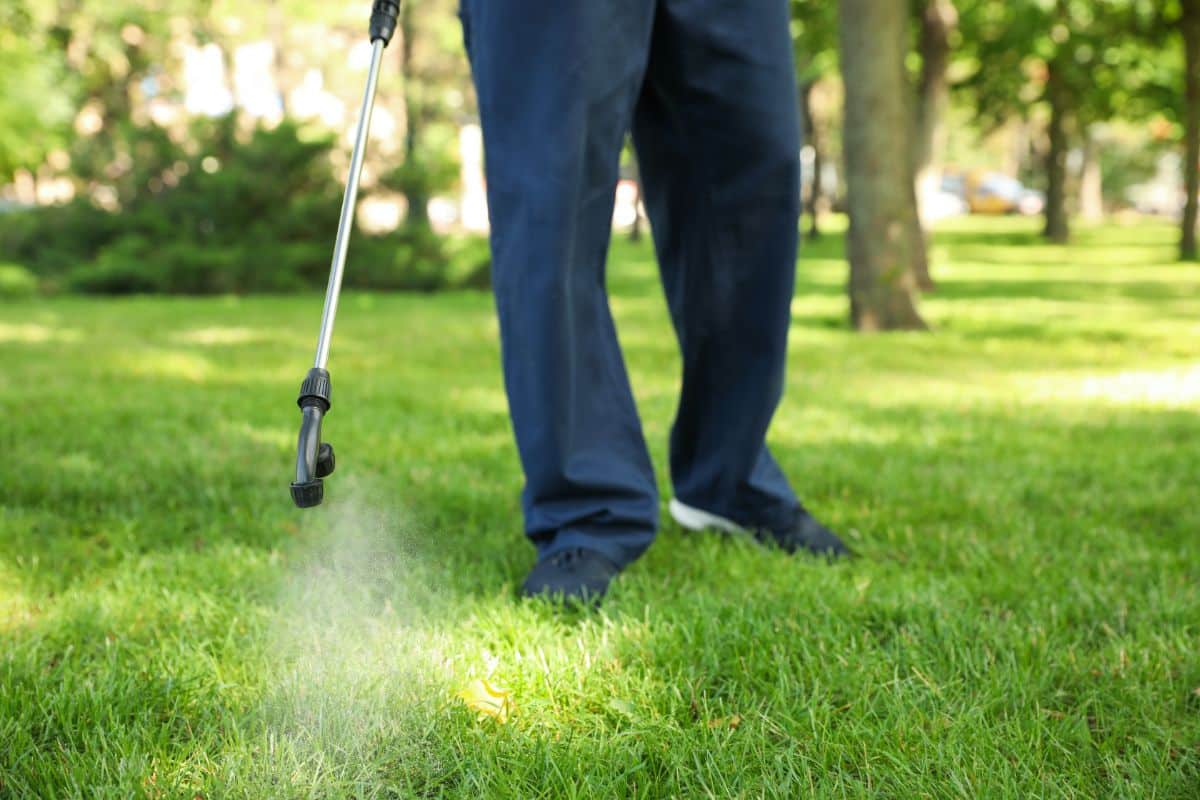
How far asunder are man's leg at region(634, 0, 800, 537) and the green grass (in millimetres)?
Result: 203

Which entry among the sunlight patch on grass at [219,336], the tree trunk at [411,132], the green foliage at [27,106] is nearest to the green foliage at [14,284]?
the tree trunk at [411,132]

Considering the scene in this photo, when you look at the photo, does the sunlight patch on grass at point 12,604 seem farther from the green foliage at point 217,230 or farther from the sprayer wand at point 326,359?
the green foliage at point 217,230

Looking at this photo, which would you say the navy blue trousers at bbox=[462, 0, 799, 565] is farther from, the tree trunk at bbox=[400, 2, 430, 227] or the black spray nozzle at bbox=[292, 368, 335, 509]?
the tree trunk at bbox=[400, 2, 430, 227]

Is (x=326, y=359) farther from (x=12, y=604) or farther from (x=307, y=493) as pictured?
(x=12, y=604)

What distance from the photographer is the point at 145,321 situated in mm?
9477

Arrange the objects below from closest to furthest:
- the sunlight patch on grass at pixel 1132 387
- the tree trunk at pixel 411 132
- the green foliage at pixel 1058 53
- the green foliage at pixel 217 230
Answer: the sunlight patch on grass at pixel 1132 387, the green foliage at pixel 217 230, the tree trunk at pixel 411 132, the green foliage at pixel 1058 53

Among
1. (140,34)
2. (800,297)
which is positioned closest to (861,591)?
(800,297)

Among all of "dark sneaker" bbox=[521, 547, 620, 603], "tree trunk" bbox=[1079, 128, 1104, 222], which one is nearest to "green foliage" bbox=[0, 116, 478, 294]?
"dark sneaker" bbox=[521, 547, 620, 603]

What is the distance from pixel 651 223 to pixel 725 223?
23 cm

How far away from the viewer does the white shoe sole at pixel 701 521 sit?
9.21 ft

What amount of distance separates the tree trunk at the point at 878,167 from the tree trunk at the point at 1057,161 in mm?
12830

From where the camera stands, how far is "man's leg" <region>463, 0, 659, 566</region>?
2.26 metres

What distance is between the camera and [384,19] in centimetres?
224

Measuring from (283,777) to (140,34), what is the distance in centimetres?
2526
